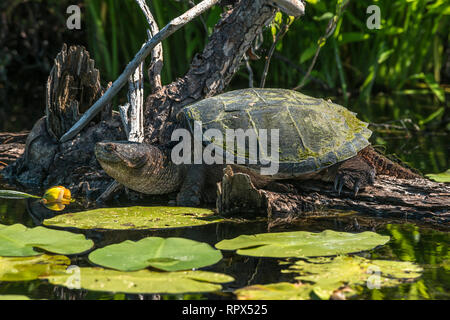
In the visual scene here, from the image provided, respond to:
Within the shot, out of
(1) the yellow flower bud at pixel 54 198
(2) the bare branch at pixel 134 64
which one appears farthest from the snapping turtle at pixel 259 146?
(2) the bare branch at pixel 134 64

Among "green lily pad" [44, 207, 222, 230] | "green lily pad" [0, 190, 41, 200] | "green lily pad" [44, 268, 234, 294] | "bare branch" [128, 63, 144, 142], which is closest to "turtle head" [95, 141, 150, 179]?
"green lily pad" [44, 207, 222, 230]

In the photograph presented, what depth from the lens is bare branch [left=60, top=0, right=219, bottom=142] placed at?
3758mm

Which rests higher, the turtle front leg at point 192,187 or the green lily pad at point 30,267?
the turtle front leg at point 192,187

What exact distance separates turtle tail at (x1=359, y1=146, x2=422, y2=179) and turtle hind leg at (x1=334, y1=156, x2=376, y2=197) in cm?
21

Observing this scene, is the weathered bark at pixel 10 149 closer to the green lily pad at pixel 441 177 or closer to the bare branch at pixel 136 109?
the bare branch at pixel 136 109

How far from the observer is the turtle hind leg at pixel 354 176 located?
326 centimetres

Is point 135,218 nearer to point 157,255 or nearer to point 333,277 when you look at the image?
point 157,255

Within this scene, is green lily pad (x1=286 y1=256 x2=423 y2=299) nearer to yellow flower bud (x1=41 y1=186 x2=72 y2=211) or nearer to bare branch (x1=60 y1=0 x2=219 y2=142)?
yellow flower bud (x1=41 y1=186 x2=72 y2=211)

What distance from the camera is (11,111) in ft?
22.5

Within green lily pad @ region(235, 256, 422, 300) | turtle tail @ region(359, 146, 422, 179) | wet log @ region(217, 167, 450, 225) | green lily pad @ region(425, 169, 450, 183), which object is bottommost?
green lily pad @ region(235, 256, 422, 300)

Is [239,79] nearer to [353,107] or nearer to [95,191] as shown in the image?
[353,107]

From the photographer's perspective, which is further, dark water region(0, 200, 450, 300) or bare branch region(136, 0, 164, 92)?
bare branch region(136, 0, 164, 92)

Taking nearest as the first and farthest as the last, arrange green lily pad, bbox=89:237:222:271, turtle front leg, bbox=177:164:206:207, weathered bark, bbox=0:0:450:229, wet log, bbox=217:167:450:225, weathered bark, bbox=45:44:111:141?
green lily pad, bbox=89:237:222:271 < wet log, bbox=217:167:450:225 < turtle front leg, bbox=177:164:206:207 < weathered bark, bbox=0:0:450:229 < weathered bark, bbox=45:44:111:141

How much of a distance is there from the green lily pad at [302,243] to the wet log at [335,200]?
0.44m
